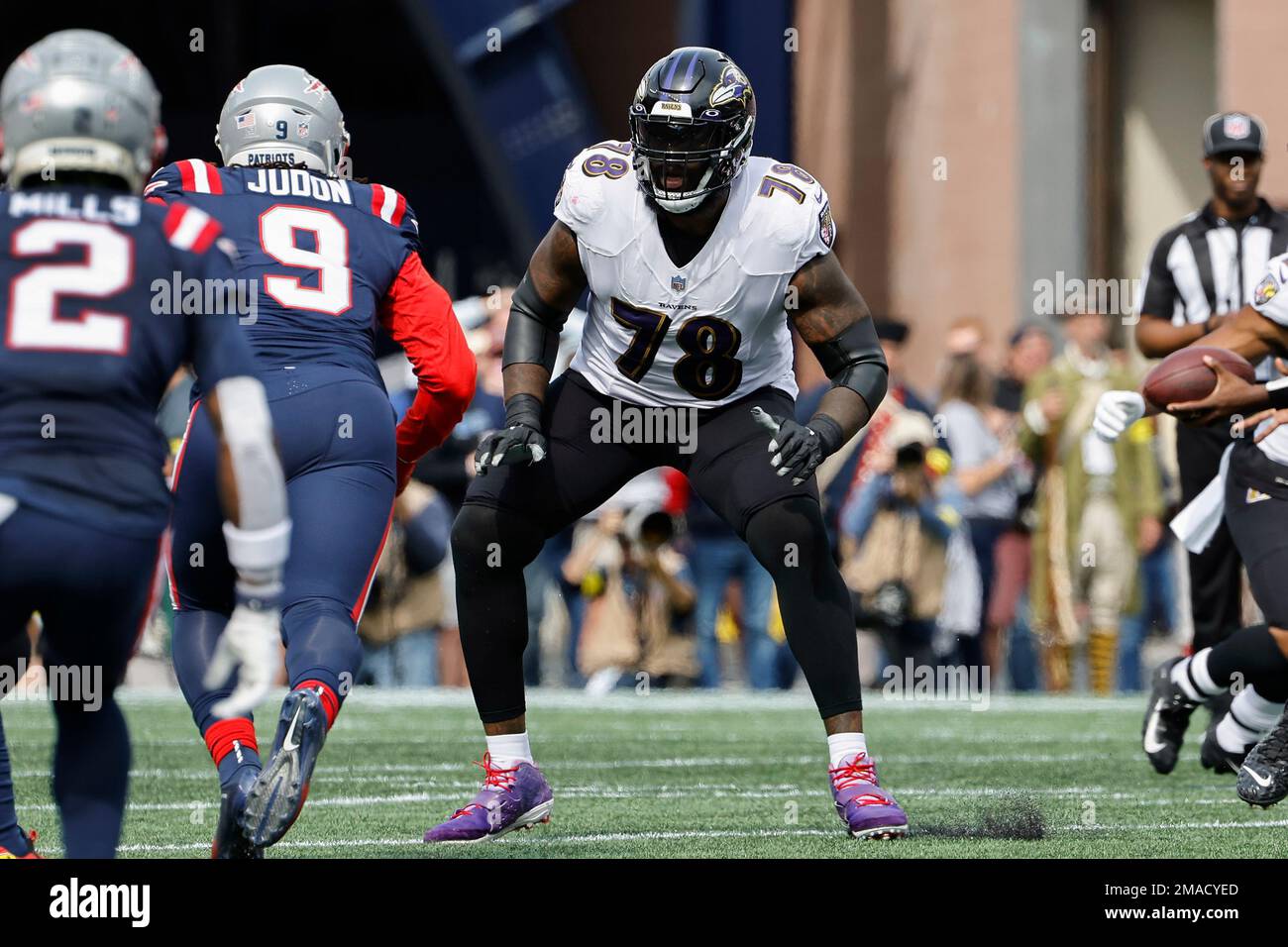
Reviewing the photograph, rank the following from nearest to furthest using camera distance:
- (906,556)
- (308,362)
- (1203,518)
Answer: (308,362) < (1203,518) < (906,556)

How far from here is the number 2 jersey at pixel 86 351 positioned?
12.7 feet

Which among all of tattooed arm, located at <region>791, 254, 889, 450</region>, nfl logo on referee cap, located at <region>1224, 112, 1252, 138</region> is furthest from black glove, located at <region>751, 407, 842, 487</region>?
nfl logo on referee cap, located at <region>1224, 112, 1252, 138</region>

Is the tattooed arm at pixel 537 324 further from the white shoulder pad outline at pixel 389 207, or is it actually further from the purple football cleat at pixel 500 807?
the purple football cleat at pixel 500 807

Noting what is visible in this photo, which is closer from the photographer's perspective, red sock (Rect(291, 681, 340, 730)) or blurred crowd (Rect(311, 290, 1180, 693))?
red sock (Rect(291, 681, 340, 730))

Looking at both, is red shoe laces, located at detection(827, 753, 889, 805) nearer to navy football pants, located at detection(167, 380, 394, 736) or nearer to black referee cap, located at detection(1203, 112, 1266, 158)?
navy football pants, located at detection(167, 380, 394, 736)

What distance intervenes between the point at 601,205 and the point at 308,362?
912 millimetres

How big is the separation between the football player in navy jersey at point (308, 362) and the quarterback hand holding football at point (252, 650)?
0.72m

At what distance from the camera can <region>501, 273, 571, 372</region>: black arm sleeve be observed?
233 inches

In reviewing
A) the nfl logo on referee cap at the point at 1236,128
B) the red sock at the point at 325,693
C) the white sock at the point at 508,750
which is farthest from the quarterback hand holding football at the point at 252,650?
the nfl logo on referee cap at the point at 1236,128

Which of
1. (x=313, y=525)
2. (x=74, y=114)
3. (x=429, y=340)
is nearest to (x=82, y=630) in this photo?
(x=74, y=114)

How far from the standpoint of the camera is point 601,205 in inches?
226

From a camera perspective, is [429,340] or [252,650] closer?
[252,650]

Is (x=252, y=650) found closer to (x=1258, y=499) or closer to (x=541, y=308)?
(x=541, y=308)

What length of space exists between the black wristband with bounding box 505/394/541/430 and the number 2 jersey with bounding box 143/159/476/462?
263 mm
